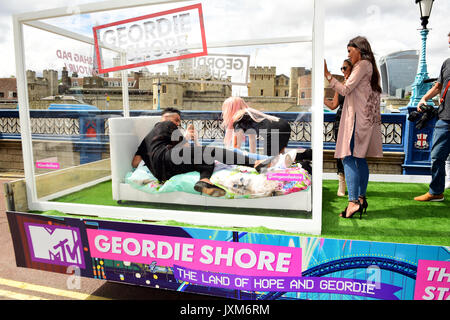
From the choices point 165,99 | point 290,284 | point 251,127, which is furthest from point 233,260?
point 165,99

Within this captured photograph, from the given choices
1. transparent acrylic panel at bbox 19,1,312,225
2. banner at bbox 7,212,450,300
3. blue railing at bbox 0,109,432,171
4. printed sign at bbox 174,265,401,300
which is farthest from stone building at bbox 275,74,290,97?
printed sign at bbox 174,265,401,300

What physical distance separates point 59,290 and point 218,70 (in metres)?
2.32

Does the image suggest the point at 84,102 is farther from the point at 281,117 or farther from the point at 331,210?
the point at 331,210

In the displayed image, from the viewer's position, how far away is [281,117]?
2.52 meters

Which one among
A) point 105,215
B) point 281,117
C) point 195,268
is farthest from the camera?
point 105,215

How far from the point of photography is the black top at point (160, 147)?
2896 mm

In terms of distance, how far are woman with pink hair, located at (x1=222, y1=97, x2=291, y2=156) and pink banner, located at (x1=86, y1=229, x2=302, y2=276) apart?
85cm

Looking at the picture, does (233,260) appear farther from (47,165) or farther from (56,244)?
(47,165)

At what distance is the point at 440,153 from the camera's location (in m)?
3.14

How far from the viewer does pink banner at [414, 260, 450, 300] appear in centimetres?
172

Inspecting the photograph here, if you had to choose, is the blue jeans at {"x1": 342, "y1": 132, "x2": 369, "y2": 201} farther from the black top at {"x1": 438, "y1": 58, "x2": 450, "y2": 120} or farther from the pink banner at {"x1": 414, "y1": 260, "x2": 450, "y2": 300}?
the pink banner at {"x1": 414, "y1": 260, "x2": 450, "y2": 300}

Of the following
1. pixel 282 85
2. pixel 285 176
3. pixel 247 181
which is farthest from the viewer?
pixel 247 181
